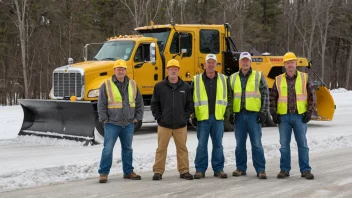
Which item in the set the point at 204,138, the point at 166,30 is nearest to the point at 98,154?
the point at 204,138

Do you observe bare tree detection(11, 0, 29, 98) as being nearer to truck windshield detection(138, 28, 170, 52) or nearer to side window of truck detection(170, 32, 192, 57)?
truck windshield detection(138, 28, 170, 52)

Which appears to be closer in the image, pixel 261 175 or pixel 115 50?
pixel 261 175

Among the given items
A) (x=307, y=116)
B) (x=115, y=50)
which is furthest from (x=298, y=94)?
(x=115, y=50)

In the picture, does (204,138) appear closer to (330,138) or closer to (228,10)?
(330,138)

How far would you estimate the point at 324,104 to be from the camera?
51.6ft

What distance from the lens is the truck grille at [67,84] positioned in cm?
1288

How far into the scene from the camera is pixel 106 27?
36438 millimetres

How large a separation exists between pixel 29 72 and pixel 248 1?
22.4 m

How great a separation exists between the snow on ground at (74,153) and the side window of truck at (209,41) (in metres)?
2.55

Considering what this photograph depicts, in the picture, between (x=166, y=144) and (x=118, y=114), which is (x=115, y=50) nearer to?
(x=118, y=114)

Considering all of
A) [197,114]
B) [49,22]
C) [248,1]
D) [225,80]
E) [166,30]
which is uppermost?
[248,1]

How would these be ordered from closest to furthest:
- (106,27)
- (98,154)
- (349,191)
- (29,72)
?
(349,191), (98,154), (29,72), (106,27)

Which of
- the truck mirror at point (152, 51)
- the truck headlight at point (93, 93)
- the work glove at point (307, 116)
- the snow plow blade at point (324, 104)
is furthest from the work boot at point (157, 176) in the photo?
the snow plow blade at point (324, 104)

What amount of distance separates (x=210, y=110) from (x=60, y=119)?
18.4 ft
